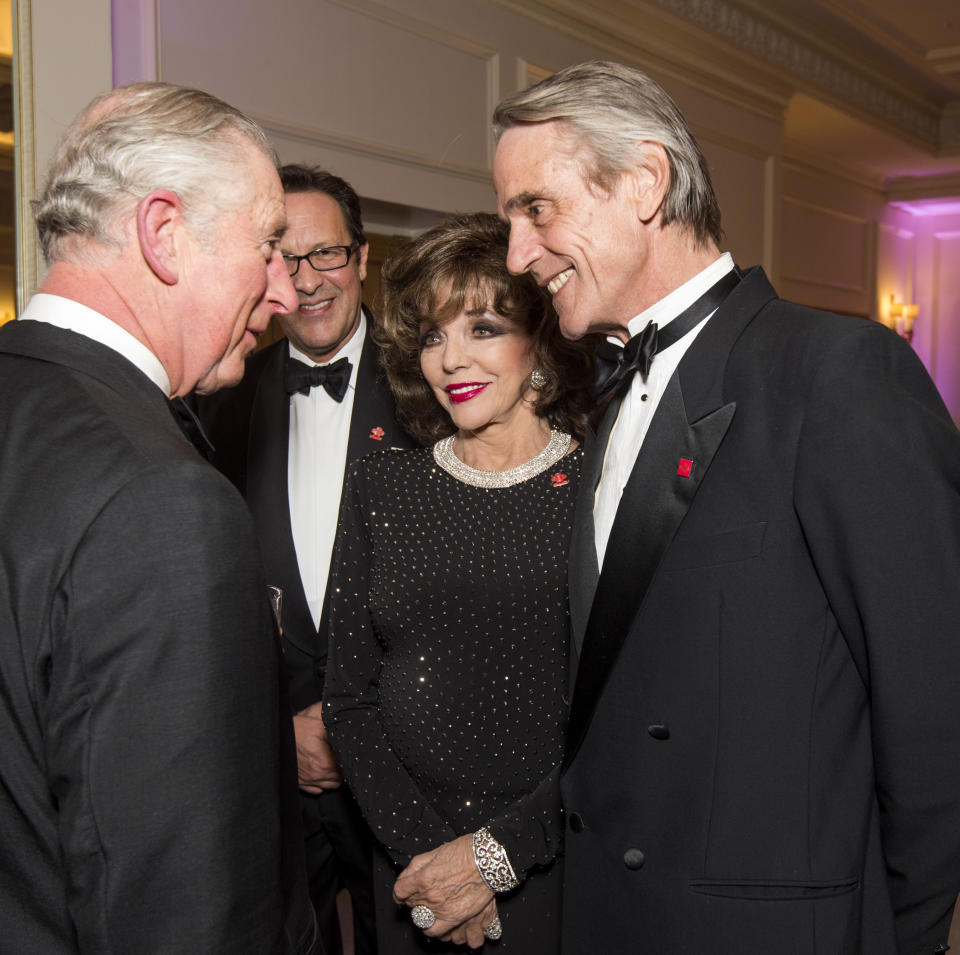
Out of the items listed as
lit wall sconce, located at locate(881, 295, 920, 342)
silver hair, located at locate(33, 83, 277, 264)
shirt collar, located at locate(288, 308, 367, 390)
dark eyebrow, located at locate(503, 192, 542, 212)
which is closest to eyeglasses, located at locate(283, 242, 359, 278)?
shirt collar, located at locate(288, 308, 367, 390)

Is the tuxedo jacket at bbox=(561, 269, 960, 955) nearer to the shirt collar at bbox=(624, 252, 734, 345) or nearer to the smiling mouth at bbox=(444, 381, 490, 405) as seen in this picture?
the shirt collar at bbox=(624, 252, 734, 345)

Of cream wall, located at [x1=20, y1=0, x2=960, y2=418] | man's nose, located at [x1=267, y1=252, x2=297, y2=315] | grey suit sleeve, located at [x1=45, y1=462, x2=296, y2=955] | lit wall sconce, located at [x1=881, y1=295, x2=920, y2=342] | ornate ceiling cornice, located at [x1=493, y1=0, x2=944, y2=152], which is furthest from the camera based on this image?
lit wall sconce, located at [x1=881, y1=295, x2=920, y2=342]

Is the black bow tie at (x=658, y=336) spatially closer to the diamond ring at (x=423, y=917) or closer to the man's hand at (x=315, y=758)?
the diamond ring at (x=423, y=917)

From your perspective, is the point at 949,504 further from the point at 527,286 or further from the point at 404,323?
the point at 404,323

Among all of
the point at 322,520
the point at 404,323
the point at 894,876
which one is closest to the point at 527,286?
the point at 404,323

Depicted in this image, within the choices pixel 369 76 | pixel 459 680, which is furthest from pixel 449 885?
pixel 369 76

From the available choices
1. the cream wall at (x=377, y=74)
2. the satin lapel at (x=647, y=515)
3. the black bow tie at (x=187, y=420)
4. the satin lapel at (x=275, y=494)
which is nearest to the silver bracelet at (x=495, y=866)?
the satin lapel at (x=647, y=515)

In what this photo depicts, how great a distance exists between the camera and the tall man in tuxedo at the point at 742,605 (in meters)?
1.25

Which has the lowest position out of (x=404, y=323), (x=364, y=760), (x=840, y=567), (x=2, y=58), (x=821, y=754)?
(x=364, y=760)

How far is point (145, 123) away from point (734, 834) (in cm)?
121

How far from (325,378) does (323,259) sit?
A: 12.5 inches

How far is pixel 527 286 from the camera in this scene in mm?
2027

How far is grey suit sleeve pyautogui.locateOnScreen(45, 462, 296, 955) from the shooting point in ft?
3.05

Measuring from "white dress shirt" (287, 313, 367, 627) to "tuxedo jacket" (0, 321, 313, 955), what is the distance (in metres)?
1.40
